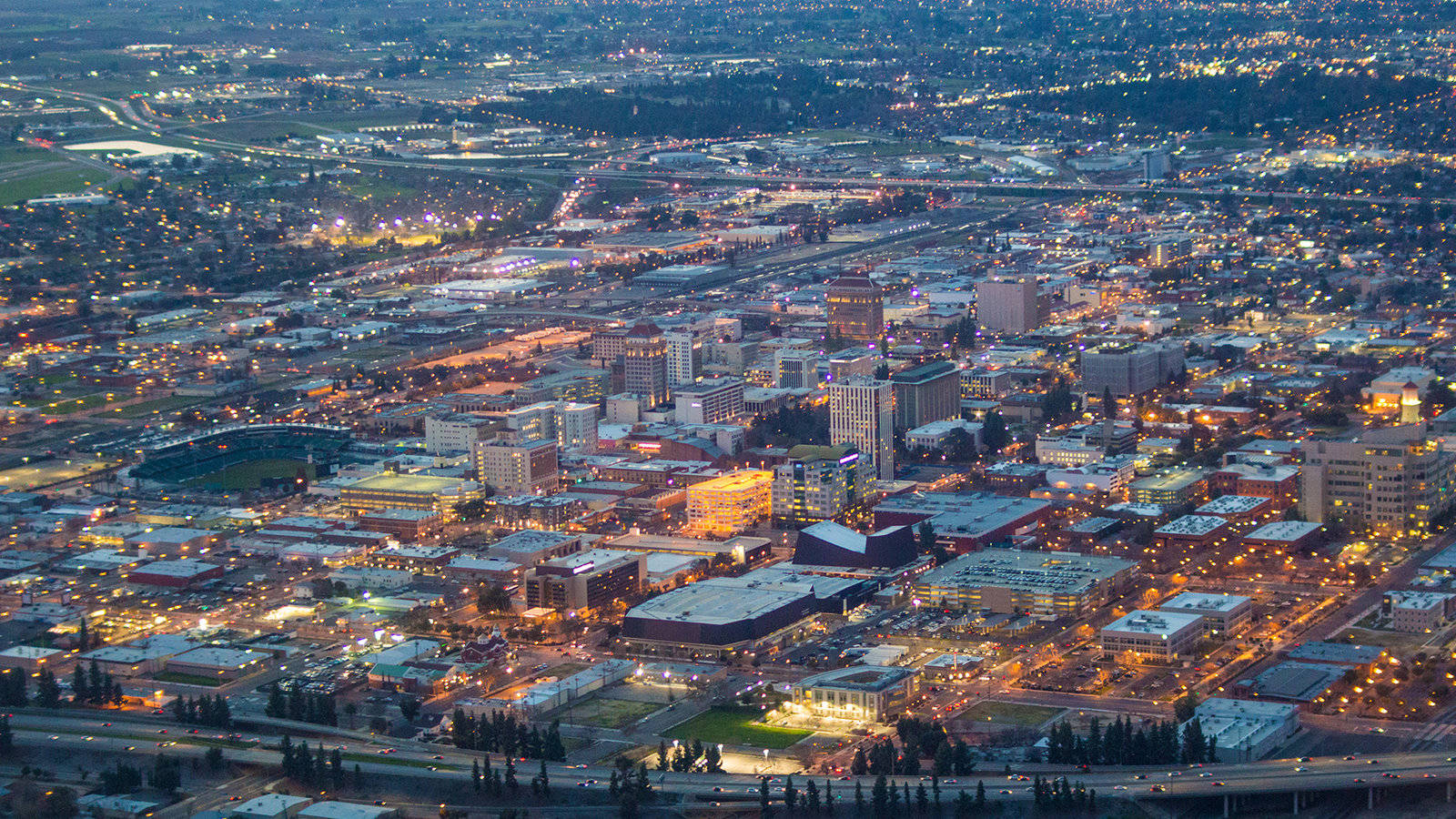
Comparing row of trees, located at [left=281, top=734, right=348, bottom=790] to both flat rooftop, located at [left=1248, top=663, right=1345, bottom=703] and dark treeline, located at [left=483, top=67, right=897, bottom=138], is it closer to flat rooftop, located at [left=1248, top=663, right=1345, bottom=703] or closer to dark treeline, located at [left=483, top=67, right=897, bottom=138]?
flat rooftop, located at [left=1248, top=663, right=1345, bottom=703]

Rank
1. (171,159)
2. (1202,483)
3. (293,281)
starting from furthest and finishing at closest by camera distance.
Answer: (171,159), (293,281), (1202,483)

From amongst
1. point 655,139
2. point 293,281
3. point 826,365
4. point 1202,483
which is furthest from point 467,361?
point 655,139

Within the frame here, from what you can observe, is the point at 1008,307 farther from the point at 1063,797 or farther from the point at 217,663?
the point at 1063,797

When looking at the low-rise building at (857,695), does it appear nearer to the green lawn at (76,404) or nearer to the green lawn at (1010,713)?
the green lawn at (1010,713)

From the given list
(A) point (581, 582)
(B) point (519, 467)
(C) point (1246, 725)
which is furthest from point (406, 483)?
(C) point (1246, 725)

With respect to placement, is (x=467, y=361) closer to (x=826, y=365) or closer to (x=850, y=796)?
(x=826, y=365)

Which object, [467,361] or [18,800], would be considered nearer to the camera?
[18,800]

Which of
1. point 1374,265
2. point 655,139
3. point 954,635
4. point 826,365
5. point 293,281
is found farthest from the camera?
point 655,139
